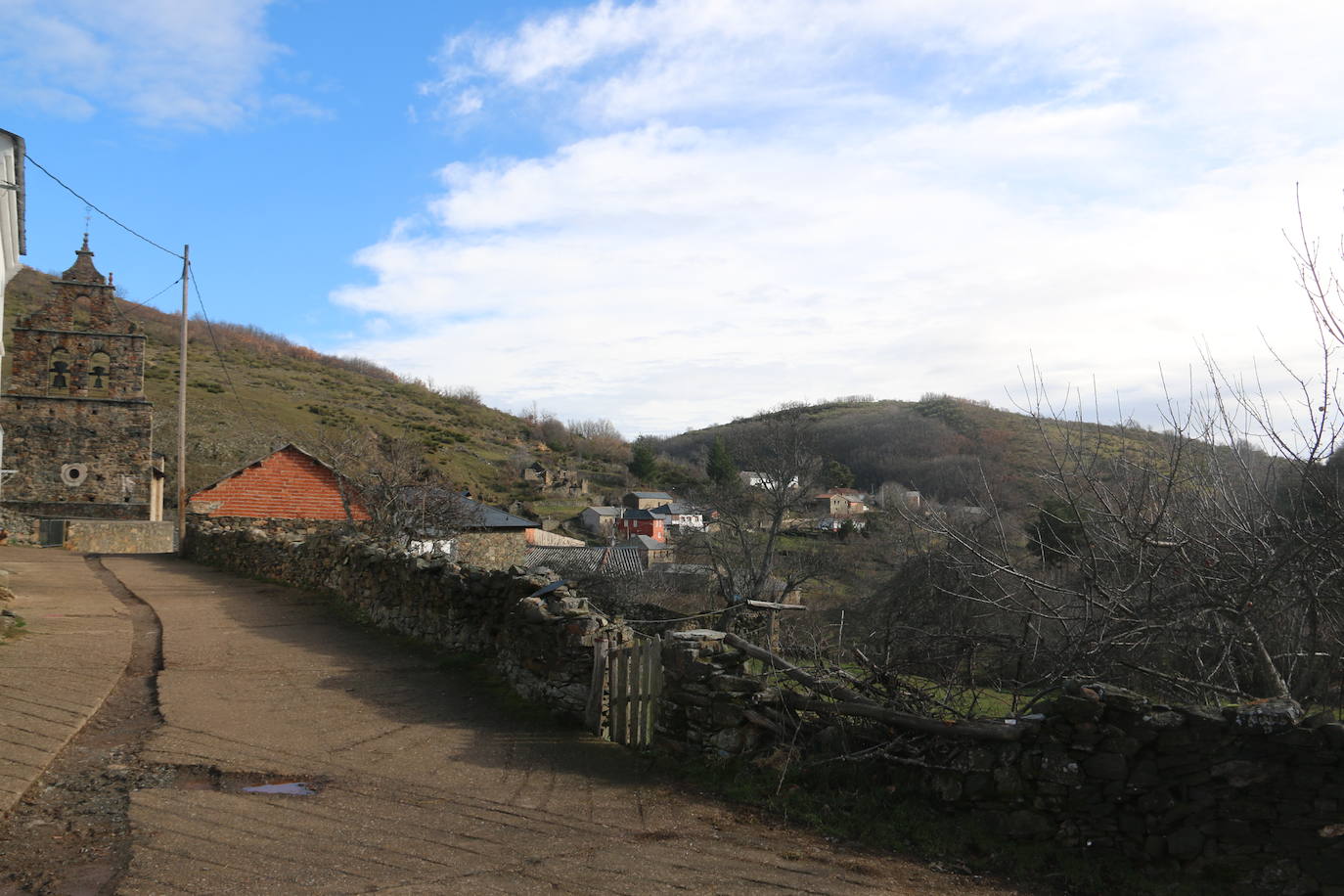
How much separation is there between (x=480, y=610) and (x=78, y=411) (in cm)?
2880

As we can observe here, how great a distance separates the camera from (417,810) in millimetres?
6012

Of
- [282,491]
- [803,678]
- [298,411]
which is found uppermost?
[298,411]

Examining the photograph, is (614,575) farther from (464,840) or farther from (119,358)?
(464,840)

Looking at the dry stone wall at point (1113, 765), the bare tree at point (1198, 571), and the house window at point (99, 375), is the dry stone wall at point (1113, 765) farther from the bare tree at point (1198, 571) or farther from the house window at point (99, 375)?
the house window at point (99, 375)

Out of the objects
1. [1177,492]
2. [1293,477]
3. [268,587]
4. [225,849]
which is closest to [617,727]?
[225,849]

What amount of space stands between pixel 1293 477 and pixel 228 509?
30.6 meters

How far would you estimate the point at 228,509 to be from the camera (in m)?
31.0

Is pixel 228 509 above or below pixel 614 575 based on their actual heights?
above

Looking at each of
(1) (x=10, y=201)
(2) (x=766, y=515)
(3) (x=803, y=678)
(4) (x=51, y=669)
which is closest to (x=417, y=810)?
(3) (x=803, y=678)

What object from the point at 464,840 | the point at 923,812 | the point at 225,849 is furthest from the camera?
the point at 923,812

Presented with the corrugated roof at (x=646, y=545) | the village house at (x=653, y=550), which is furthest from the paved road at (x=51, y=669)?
the corrugated roof at (x=646, y=545)

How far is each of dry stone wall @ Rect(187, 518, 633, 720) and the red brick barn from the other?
15.7 m

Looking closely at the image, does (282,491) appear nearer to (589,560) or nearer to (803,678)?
(589,560)

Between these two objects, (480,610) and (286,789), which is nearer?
(286,789)
